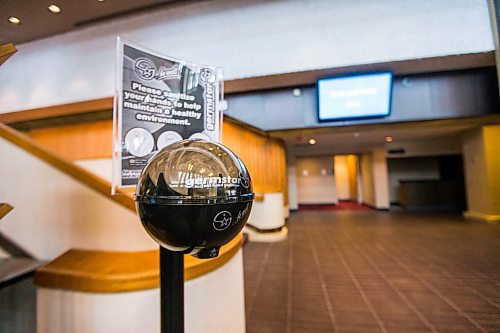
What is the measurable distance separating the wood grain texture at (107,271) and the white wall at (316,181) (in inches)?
421

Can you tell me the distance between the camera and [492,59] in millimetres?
3342

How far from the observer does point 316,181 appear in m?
11.5

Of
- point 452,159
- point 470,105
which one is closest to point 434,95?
point 470,105

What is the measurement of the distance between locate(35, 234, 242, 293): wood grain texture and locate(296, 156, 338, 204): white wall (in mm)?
10706

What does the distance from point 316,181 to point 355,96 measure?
7159 millimetres

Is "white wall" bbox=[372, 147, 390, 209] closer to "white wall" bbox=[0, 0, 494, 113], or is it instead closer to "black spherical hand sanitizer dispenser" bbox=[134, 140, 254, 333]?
"white wall" bbox=[0, 0, 494, 113]

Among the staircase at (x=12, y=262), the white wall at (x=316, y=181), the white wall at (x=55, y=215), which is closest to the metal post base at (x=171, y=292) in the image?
the white wall at (x=55, y=215)

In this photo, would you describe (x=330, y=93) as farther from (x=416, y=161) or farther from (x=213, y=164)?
(x=416, y=161)

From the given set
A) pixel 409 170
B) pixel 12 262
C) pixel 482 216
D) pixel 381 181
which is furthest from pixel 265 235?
pixel 409 170

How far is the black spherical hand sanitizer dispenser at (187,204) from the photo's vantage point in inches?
23.5

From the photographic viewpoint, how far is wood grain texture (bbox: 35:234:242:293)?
3.11 feet

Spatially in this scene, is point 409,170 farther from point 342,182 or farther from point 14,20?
point 14,20

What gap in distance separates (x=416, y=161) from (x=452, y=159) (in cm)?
122

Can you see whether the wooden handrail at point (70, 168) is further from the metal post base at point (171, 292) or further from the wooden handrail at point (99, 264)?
the metal post base at point (171, 292)
